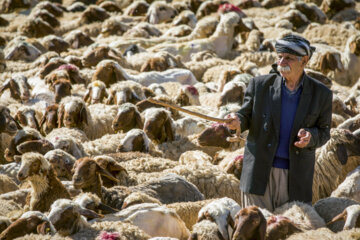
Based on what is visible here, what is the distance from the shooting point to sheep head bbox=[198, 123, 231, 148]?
945 centimetres

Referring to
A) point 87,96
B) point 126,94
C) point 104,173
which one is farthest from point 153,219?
point 87,96

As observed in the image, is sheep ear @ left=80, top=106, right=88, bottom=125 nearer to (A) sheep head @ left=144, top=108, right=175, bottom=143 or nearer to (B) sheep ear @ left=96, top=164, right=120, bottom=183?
(A) sheep head @ left=144, top=108, right=175, bottom=143

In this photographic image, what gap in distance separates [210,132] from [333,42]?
830 cm

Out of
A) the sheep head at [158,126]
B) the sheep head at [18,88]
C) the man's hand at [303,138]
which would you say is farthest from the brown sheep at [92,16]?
the man's hand at [303,138]

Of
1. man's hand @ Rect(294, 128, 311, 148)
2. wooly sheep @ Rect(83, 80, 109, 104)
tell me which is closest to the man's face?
man's hand @ Rect(294, 128, 311, 148)

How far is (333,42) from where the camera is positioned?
17000 mm

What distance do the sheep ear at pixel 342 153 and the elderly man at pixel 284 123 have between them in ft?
6.32

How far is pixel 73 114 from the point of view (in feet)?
33.7

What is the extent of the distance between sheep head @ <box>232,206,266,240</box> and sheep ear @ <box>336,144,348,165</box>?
2.75 meters

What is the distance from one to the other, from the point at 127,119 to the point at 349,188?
13.1ft

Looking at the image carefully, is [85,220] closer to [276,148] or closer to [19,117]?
[276,148]

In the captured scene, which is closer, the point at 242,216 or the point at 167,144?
the point at 242,216

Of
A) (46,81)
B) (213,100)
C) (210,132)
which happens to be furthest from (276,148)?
(46,81)

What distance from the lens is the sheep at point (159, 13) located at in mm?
21797
